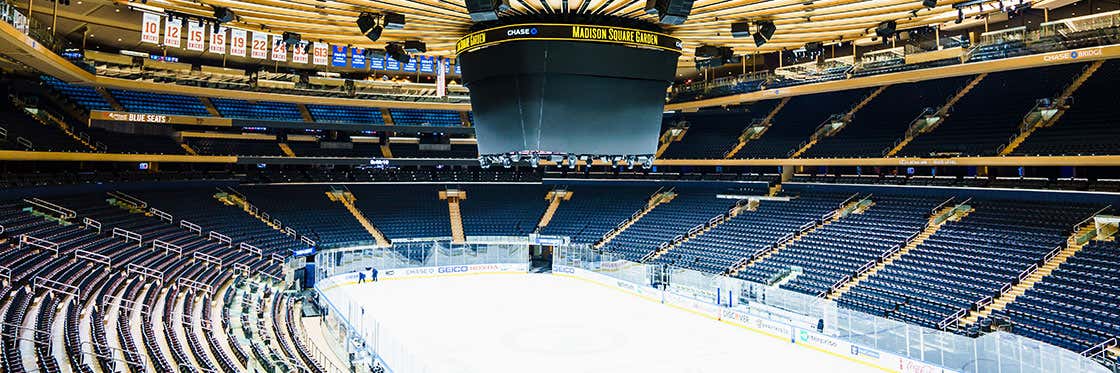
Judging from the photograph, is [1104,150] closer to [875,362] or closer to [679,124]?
[875,362]

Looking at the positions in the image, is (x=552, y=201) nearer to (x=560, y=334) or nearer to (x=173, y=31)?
(x=560, y=334)

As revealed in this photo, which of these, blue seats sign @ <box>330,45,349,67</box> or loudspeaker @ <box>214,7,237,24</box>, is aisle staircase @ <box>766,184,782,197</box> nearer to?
blue seats sign @ <box>330,45,349,67</box>

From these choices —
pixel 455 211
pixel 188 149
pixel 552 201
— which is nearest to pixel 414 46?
pixel 455 211

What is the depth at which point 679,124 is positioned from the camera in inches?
1630

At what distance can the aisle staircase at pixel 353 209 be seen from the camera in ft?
117

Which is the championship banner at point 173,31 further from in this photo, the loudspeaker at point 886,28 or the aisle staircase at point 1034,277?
the aisle staircase at point 1034,277

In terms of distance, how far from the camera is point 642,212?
122 feet

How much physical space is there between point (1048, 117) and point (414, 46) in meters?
25.8

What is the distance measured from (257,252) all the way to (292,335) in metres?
13.2

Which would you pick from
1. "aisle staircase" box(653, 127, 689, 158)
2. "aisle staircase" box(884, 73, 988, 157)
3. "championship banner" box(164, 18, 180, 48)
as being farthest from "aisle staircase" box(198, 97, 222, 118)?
"aisle staircase" box(884, 73, 988, 157)

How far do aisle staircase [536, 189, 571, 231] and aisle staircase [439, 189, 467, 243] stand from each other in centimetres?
459

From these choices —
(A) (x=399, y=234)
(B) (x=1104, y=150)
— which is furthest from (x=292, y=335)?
(B) (x=1104, y=150)

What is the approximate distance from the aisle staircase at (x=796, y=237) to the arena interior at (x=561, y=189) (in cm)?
18

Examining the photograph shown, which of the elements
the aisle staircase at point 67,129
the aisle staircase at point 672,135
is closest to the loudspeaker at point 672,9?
the aisle staircase at point 67,129
